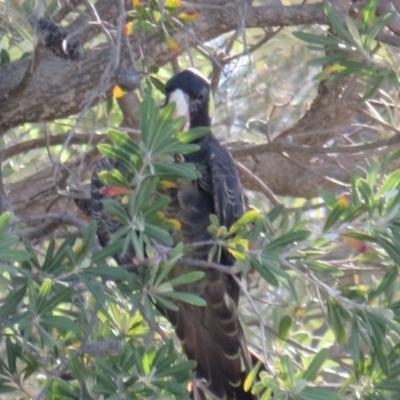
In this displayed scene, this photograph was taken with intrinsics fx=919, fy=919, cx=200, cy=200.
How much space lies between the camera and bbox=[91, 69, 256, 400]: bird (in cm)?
254

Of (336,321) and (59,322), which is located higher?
(59,322)

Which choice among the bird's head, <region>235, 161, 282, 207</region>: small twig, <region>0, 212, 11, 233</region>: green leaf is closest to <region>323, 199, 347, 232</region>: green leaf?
<region>0, 212, 11, 233</region>: green leaf

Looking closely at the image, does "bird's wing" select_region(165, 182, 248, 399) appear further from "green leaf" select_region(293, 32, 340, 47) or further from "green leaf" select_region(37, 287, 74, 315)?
"green leaf" select_region(37, 287, 74, 315)

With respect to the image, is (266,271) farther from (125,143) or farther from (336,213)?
(125,143)

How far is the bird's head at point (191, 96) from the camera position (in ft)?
8.64

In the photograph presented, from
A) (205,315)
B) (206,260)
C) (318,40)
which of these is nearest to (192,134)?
(318,40)

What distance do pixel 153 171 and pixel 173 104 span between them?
151 mm

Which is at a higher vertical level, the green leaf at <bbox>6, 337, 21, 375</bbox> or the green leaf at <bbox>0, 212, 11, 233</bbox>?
the green leaf at <bbox>0, 212, 11, 233</bbox>

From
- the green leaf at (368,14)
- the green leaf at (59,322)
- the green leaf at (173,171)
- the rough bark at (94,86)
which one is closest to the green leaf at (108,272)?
the green leaf at (59,322)

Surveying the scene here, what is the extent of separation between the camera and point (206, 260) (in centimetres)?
256

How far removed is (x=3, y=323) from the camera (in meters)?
1.85

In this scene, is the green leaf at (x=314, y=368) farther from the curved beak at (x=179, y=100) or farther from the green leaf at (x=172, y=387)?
the curved beak at (x=179, y=100)

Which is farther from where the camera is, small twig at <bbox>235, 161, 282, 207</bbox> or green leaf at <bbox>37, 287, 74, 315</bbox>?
small twig at <bbox>235, 161, 282, 207</bbox>

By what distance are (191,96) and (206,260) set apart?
1.61 ft
